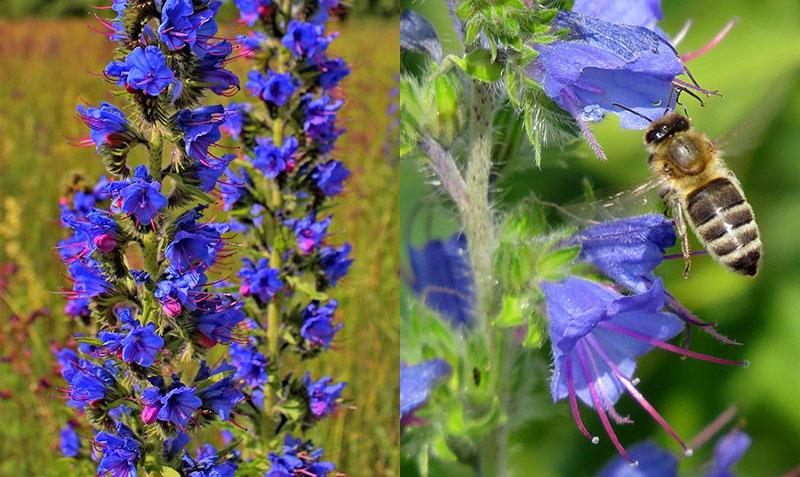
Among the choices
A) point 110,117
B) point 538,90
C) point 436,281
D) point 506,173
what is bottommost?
point 436,281

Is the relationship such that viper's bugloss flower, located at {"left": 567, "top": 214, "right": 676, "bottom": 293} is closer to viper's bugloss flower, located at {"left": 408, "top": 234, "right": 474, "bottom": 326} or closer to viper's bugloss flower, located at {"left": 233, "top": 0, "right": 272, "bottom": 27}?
viper's bugloss flower, located at {"left": 408, "top": 234, "right": 474, "bottom": 326}

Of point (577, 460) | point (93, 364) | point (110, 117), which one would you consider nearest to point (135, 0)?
point (110, 117)

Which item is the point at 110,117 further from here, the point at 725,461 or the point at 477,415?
the point at 725,461

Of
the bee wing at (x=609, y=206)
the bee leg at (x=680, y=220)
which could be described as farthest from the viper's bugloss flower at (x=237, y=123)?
the bee leg at (x=680, y=220)

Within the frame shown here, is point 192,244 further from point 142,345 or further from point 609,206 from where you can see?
point 609,206

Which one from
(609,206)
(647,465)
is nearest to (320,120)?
(609,206)

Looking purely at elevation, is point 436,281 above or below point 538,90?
below

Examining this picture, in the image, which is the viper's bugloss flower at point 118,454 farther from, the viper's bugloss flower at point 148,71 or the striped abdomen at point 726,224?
the striped abdomen at point 726,224
